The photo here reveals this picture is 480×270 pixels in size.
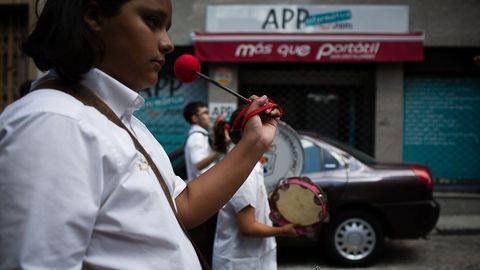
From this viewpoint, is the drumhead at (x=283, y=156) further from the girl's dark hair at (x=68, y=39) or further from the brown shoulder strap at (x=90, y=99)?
the girl's dark hair at (x=68, y=39)

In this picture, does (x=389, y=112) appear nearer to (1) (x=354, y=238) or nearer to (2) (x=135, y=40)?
(1) (x=354, y=238)

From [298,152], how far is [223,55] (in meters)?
6.04

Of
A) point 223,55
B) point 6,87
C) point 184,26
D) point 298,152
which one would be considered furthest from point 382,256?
point 6,87

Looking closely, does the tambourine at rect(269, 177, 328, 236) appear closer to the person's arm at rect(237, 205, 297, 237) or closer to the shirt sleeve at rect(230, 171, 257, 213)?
the person's arm at rect(237, 205, 297, 237)

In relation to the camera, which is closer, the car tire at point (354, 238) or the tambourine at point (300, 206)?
the tambourine at point (300, 206)

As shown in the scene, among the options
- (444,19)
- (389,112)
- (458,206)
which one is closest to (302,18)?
(389,112)

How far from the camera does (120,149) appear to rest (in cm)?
108

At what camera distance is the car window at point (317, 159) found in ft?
19.7

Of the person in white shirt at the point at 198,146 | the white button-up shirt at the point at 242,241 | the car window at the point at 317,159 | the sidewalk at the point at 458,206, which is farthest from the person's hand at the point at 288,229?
the sidewalk at the point at 458,206

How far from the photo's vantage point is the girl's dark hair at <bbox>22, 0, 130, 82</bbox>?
3.65ft

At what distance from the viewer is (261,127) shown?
54.0 inches

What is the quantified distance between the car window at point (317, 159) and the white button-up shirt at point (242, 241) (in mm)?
3056

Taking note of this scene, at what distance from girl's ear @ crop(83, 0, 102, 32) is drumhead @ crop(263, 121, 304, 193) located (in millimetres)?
2600

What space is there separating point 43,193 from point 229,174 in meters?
0.54
